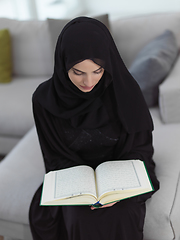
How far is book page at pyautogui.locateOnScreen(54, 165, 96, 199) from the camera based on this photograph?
41.6 inches

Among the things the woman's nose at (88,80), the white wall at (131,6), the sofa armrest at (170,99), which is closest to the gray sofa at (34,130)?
the sofa armrest at (170,99)

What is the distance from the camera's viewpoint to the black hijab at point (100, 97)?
3.65 feet

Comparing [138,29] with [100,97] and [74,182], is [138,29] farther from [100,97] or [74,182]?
[74,182]

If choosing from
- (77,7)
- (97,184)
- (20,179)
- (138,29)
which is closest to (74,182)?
(97,184)

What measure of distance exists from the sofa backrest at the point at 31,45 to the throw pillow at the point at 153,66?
886 millimetres

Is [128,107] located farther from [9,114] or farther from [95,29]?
[9,114]

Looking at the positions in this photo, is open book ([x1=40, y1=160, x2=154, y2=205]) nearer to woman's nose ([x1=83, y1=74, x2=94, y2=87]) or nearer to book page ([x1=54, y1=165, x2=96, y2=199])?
book page ([x1=54, y1=165, x2=96, y2=199])

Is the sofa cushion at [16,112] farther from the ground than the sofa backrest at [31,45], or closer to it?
closer to it

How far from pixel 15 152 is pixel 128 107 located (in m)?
0.86

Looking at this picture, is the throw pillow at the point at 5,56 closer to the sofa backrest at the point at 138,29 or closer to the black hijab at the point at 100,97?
the sofa backrest at the point at 138,29

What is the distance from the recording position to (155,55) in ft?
6.01

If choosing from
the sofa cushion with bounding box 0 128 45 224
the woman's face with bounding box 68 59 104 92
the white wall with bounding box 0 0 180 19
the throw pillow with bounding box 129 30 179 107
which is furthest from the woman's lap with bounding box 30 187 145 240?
the white wall with bounding box 0 0 180 19

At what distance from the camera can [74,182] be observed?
1104mm

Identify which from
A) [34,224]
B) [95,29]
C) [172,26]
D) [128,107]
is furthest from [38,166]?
[172,26]
